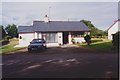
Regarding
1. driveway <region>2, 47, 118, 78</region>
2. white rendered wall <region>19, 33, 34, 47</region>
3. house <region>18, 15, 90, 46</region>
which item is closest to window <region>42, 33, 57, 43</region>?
house <region>18, 15, 90, 46</region>

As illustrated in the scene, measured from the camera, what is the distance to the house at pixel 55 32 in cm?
3894

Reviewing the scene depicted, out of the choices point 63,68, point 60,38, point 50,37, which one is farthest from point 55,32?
point 63,68

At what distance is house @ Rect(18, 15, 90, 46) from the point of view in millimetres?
38938

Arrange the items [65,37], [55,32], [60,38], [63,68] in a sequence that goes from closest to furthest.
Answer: [63,68]
[60,38]
[55,32]
[65,37]

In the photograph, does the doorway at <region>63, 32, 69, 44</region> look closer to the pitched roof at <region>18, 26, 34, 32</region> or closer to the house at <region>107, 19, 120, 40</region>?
the pitched roof at <region>18, 26, 34, 32</region>

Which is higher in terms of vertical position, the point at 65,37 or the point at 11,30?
the point at 11,30

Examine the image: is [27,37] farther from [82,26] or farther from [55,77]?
[55,77]

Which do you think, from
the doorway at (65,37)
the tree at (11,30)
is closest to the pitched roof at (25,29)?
the doorway at (65,37)

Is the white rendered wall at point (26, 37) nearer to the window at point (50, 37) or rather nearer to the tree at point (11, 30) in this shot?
the window at point (50, 37)

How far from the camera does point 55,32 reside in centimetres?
3934

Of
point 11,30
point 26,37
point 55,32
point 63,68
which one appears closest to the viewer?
point 63,68

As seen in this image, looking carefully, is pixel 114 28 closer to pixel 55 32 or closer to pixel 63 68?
pixel 55 32

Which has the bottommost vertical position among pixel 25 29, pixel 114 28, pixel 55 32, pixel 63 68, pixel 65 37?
pixel 63 68

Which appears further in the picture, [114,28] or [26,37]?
[114,28]
